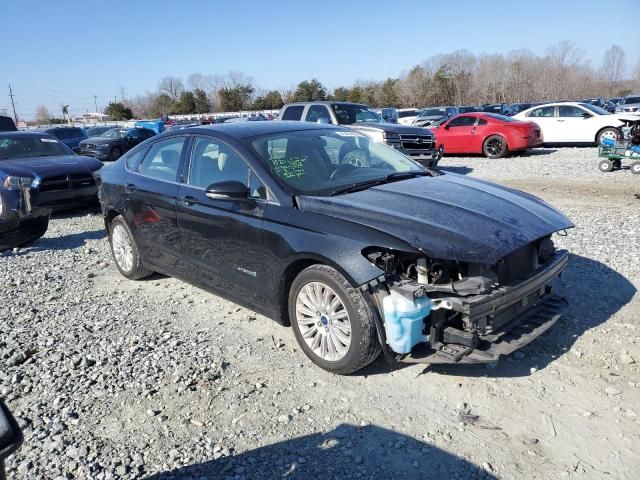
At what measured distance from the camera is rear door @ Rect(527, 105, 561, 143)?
17.4m

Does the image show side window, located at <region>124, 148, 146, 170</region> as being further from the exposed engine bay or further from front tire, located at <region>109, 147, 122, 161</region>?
front tire, located at <region>109, 147, 122, 161</region>

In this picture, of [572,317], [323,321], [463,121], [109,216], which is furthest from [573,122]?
[323,321]

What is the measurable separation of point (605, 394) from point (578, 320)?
1.08m

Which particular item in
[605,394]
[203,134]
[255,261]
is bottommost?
[605,394]

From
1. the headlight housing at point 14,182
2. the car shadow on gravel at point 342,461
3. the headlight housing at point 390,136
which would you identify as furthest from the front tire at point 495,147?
the car shadow on gravel at point 342,461

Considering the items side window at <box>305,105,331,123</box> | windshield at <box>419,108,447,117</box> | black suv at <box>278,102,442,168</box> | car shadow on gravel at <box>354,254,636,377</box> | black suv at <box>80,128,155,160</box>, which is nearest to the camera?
car shadow on gravel at <box>354,254,636,377</box>

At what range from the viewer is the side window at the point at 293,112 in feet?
43.9

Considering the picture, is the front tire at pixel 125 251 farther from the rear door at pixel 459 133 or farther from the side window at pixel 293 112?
the rear door at pixel 459 133

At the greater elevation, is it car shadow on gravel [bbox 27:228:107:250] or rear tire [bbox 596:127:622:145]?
rear tire [bbox 596:127:622:145]

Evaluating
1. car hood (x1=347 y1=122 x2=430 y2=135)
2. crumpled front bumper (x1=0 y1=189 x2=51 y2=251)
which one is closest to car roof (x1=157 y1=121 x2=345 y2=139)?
crumpled front bumper (x1=0 y1=189 x2=51 y2=251)

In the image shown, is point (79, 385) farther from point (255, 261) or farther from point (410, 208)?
point (410, 208)

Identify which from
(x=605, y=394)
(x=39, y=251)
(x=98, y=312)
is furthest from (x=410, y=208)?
(x=39, y=251)

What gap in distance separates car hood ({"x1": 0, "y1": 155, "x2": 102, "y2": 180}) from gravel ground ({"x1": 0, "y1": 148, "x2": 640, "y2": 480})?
15.7 feet

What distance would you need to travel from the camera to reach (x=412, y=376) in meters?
3.62
